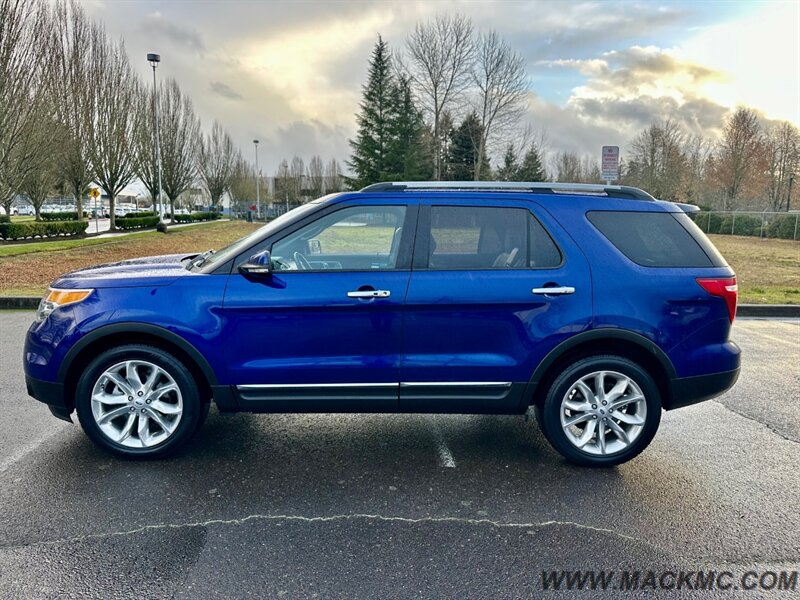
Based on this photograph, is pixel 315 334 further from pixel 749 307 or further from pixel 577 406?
pixel 749 307

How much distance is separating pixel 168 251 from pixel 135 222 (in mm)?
14417

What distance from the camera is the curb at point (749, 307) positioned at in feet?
30.0

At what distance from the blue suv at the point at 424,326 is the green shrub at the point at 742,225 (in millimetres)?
35896

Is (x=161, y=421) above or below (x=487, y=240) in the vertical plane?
below

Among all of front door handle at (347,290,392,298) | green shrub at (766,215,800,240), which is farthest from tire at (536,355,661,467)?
green shrub at (766,215,800,240)

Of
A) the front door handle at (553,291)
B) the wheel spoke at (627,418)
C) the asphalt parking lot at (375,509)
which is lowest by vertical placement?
the asphalt parking lot at (375,509)

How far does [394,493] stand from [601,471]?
1.44 metres

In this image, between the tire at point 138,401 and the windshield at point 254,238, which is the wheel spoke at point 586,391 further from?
the tire at point 138,401

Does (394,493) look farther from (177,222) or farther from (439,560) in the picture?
(177,222)

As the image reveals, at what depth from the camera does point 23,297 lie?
919 centimetres

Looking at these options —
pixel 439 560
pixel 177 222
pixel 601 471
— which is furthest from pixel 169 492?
pixel 177 222

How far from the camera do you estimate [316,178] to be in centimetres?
7275

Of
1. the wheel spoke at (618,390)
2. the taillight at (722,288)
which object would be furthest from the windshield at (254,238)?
the taillight at (722,288)

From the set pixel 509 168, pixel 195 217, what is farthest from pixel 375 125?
pixel 195 217
